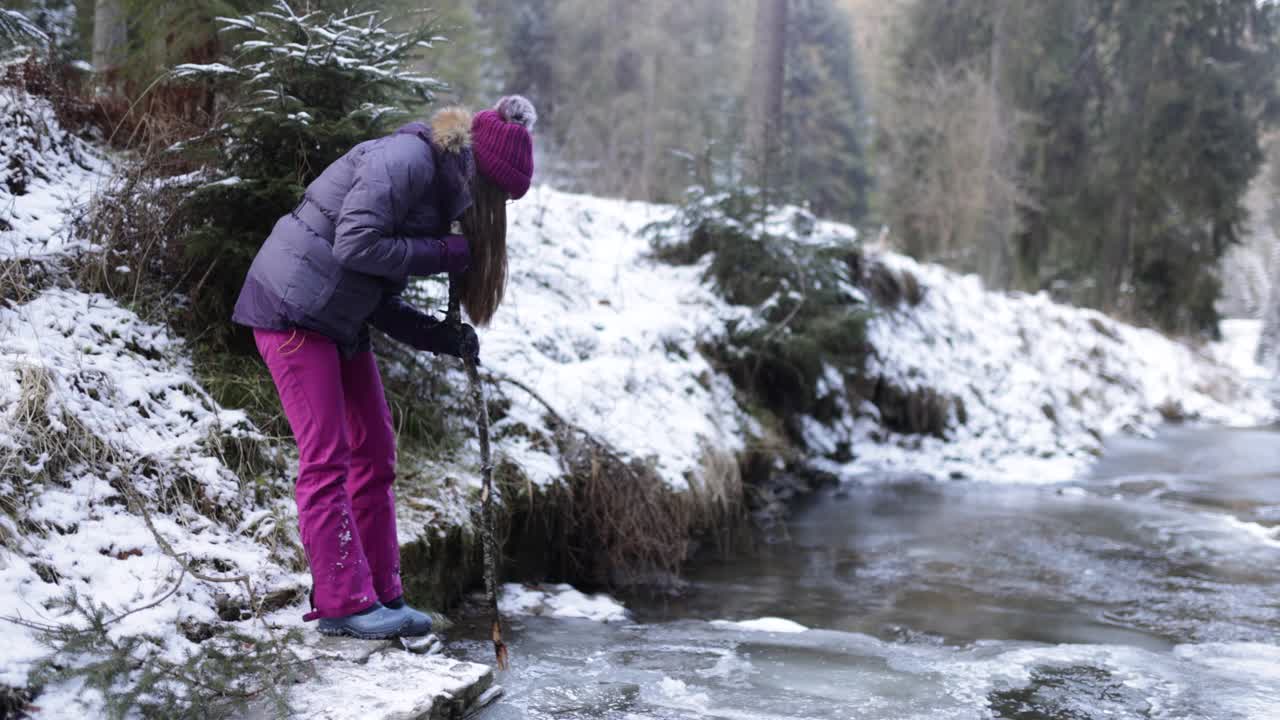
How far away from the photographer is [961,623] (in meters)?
5.07

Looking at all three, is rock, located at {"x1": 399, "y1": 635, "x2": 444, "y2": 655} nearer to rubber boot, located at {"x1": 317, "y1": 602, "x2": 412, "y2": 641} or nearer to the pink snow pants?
rubber boot, located at {"x1": 317, "y1": 602, "x2": 412, "y2": 641}

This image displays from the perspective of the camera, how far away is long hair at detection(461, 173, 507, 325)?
11.4 feet

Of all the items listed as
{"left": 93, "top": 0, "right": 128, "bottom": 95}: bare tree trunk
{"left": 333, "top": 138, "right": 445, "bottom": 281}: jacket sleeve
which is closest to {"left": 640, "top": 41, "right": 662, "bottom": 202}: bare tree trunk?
{"left": 93, "top": 0, "right": 128, "bottom": 95}: bare tree trunk

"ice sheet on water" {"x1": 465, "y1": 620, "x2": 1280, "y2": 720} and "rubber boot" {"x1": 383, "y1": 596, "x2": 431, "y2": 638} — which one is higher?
"rubber boot" {"x1": 383, "y1": 596, "x2": 431, "y2": 638}

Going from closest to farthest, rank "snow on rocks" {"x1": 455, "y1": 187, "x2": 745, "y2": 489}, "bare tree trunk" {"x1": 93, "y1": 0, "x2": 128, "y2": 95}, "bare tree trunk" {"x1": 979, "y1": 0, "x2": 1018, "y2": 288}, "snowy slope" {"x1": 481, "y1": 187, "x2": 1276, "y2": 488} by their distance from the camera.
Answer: "bare tree trunk" {"x1": 93, "y1": 0, "x2": 128, "y2": 95} → "snow on rocks" {"x1": 455, "y1": 187, "x2": 745, "y2": 489} → "snowy slope" {"x1": 481, "y1": 187, "x2": 1276, "y2": 488} → "bare tree trunk" {"x1": 979, "y1": 0, "x2": 1018, "y2": 288}

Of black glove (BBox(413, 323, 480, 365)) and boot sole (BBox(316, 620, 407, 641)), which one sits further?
black glove (BBox(413, 323, 480, 365))

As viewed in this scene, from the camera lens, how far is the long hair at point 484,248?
348 cm

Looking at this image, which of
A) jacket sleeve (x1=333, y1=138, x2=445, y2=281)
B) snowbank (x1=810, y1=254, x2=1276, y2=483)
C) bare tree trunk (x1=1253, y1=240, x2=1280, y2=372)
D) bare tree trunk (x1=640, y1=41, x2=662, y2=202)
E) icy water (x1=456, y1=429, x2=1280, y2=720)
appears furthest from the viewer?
bare tree trunk (x1=640, y1=41, x2=662, y2=202)

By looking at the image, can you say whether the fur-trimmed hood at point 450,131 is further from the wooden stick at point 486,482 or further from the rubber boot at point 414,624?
the rubber boot at point 414,624

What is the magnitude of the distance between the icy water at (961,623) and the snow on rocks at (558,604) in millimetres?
152

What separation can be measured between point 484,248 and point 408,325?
445 millimetres

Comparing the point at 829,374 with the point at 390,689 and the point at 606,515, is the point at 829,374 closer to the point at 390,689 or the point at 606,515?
the point at 606,515

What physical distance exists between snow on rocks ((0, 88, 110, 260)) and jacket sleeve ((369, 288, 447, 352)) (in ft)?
5.71

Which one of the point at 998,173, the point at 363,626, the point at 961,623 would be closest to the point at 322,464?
the point at 363,626
